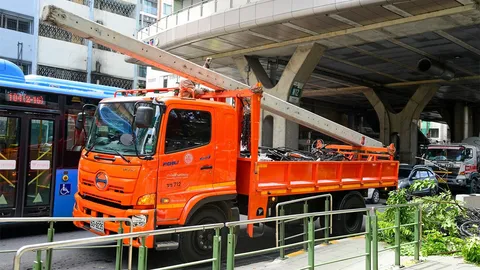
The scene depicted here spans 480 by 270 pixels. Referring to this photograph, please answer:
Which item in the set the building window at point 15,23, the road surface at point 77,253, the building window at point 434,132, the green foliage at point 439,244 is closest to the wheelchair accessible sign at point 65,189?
the road surface at point 77,253

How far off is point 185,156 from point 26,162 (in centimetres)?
327

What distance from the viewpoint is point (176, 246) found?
18.3 feet

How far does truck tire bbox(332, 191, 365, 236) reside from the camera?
8344 mm

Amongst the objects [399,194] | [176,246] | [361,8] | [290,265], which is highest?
[361,8]

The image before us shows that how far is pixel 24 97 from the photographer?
7.29 metres

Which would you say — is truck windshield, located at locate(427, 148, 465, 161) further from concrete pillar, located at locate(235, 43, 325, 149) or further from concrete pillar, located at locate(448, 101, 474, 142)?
concrete pillar, located at locate(448, 101, 474, 142)

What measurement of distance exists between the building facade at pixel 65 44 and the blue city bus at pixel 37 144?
66.0ft

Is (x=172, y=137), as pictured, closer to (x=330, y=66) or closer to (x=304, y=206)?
(x=304, y=206)

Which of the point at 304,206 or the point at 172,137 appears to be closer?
the point at 172,137

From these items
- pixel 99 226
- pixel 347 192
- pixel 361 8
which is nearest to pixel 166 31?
pixel 361 8

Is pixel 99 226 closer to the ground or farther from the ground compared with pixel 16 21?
closer to the ground

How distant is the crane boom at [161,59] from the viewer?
5.65 m

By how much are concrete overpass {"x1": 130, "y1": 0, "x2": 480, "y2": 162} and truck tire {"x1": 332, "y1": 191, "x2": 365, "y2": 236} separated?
607 centimetres

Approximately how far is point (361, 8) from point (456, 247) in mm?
7859
